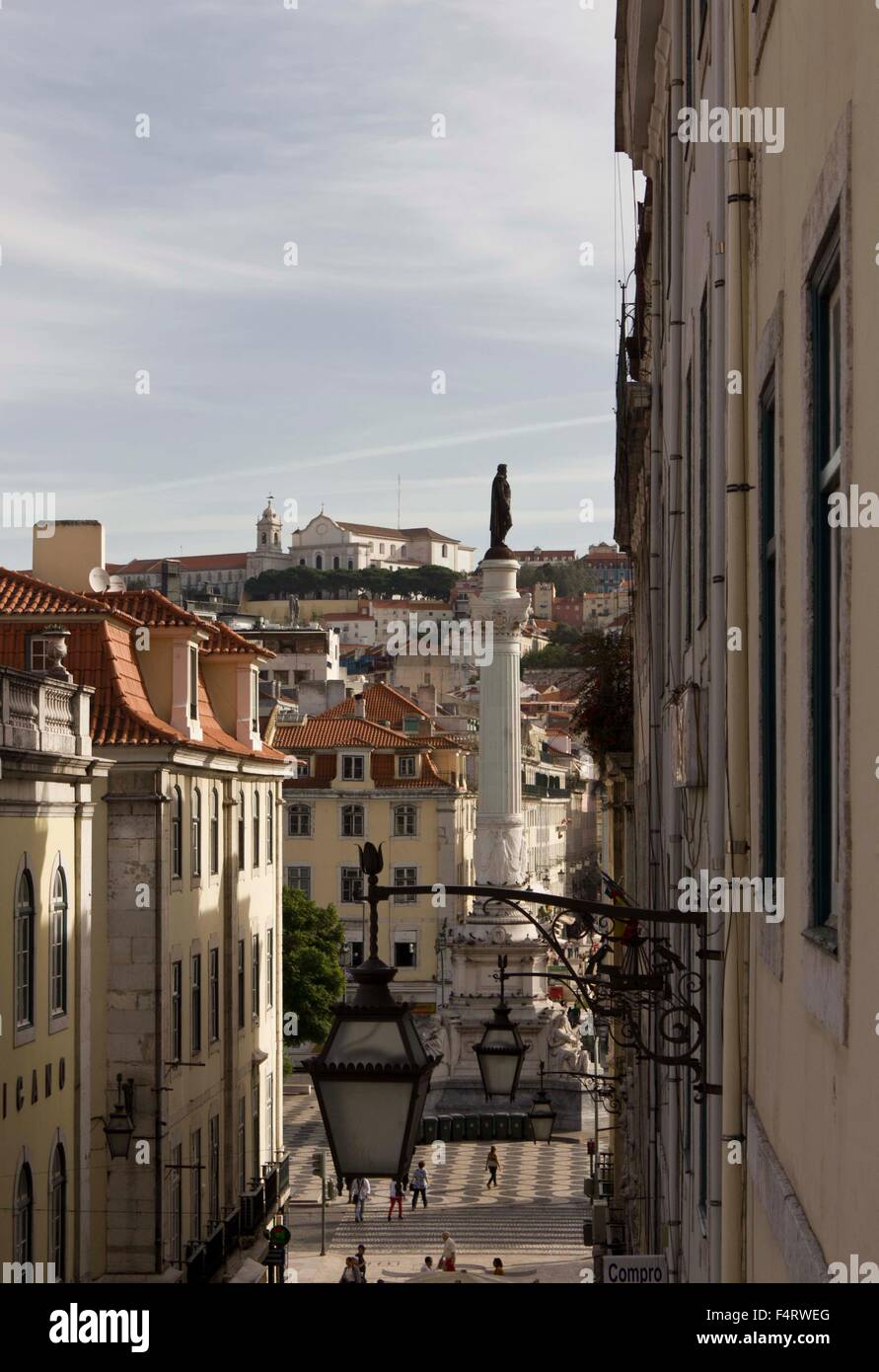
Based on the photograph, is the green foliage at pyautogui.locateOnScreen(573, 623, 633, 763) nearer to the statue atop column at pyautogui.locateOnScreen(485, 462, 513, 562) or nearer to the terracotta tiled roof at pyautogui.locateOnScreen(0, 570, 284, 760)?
the terracotta tiled roof at pyautogui.locateOnScreen(0, 570, 284, 760)

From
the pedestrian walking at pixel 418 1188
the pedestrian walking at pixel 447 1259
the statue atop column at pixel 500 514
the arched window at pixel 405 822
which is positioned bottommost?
the pedestrian walking at pixel 418 1188

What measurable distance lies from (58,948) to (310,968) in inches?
1318

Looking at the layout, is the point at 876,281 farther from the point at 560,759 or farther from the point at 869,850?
the point at 560,759

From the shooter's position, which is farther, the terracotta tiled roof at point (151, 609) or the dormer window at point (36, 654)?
the terracotta tiled roof at point (151, 609)

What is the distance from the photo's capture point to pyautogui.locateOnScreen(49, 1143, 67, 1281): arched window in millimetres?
22641

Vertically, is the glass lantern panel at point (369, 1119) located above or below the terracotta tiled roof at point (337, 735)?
below

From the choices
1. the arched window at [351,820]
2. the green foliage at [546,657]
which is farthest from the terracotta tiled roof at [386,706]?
the green foliage at [546,657]

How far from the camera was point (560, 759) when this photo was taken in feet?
421

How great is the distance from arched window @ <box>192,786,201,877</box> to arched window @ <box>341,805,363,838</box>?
4260cm

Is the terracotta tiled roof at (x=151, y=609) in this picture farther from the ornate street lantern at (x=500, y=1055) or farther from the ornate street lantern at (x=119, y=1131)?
the ornate street lantern at (x=500, y=1055)

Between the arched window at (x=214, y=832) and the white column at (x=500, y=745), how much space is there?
884 inches

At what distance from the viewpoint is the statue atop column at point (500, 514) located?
59.6 metres
